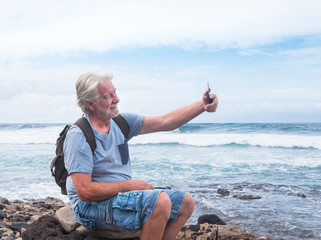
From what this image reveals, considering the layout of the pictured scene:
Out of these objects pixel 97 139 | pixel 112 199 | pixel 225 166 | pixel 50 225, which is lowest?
pixel 225 166

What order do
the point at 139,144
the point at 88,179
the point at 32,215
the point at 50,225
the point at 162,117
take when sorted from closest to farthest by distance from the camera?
1. the point at 88,179
2. the point at 162,117
3. the point at 50,225
4. the point at 32,215
5. the point at 139,144

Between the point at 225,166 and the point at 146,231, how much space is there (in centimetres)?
1215

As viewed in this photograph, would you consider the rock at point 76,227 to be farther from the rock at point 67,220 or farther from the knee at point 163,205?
the knee at point 163,205

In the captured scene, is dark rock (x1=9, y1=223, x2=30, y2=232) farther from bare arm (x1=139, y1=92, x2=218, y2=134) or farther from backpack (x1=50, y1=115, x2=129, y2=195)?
bare arm (x1=139, y1=92, x2=218, y2=134)

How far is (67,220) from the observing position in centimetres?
425

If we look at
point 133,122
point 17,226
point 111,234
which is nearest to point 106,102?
point 133,122

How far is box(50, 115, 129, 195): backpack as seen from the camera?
3275 millimetres

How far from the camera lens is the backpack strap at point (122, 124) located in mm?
3730

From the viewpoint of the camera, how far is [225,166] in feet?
49.3

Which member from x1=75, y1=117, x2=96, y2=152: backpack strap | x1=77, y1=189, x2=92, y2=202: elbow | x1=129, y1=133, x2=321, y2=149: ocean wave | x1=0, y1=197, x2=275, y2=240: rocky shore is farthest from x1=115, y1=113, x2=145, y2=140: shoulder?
x1=129, y1=133, x2=321, y2=149: ocean wave

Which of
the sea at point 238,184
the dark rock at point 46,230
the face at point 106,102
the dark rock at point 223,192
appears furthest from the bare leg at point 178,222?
the dark rock at point 223,192

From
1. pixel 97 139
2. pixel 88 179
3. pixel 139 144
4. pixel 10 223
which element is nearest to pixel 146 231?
pixel 88 179

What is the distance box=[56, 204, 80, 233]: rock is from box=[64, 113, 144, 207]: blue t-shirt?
826 millimetres

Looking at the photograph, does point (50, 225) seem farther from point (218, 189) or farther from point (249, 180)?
point (249, 180)
